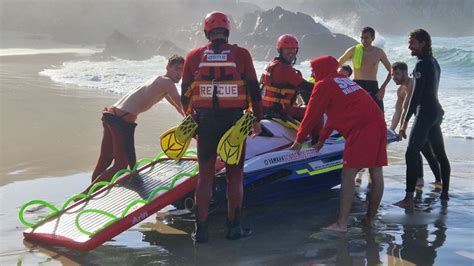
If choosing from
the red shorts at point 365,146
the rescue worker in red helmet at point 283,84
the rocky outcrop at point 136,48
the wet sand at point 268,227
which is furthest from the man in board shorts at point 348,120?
the rocky outcrop at point 136,48

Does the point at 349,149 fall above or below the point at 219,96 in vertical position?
below

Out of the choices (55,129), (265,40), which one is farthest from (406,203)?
(265,40)

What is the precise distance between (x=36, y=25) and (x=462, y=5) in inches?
1718

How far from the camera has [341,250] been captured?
210 inches

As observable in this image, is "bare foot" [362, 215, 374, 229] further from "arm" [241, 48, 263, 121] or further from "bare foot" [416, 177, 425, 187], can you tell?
"bare foot" [416, 177, 425, 187]

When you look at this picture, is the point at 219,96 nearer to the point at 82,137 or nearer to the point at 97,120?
the point at 82,137

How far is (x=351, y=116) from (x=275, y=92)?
4.29ft

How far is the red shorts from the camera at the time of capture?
18.5ft

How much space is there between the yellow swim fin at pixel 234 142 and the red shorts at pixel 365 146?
3.17 feet

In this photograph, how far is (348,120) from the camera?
568cm

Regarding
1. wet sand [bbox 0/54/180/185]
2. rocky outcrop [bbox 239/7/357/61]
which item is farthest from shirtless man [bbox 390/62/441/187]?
rocky outcrop [bbox 239/7/357/61]

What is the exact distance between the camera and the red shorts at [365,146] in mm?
5637

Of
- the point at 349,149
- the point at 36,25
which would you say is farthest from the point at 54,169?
the point at 36,25

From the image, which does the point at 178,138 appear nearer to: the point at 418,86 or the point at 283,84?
the point at 283,84
